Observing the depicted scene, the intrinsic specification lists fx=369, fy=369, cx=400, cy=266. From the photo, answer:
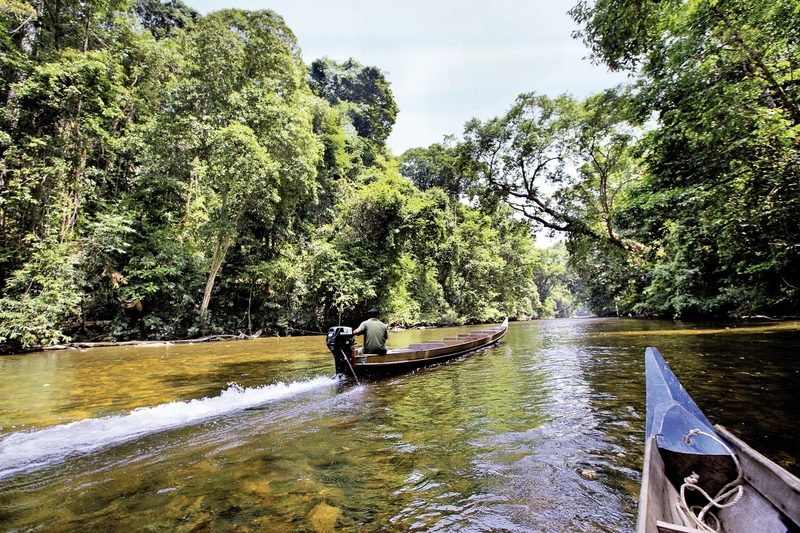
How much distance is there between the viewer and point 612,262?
92.1 feet

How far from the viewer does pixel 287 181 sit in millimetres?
17453

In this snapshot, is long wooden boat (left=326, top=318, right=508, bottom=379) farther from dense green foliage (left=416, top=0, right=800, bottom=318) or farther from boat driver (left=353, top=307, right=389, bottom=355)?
dense green foliage (left=416, top=0, right=800, bottom=318)

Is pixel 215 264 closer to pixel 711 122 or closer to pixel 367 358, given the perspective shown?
pixel 367 358

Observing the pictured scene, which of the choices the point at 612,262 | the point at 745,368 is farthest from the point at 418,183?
the point at 745,368

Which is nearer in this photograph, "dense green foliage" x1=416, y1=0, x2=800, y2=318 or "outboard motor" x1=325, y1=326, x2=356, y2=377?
"dense green foliage" x1=416, y1=0, x2=800, y2=318

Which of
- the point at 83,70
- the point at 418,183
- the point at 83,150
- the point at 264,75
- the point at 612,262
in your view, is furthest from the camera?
the point at 418,183

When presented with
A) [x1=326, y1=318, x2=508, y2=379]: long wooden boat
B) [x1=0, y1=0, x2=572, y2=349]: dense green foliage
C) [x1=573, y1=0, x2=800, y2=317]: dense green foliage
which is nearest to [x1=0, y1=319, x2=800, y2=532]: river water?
[x1=326, y1=318, x2=508, y2=379]: long wooden boat

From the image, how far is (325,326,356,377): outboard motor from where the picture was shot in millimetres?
7484

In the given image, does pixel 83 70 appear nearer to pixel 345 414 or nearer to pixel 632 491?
pixel 345 414

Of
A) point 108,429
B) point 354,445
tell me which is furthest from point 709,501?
point 108,429

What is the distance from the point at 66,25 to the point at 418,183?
28.9m

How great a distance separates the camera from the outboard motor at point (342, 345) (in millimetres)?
7484

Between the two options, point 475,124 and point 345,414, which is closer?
Answer: point 345,414

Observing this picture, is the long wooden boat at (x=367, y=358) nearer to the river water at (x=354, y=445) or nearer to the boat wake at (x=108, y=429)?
the river water at (x=354, y=445)
